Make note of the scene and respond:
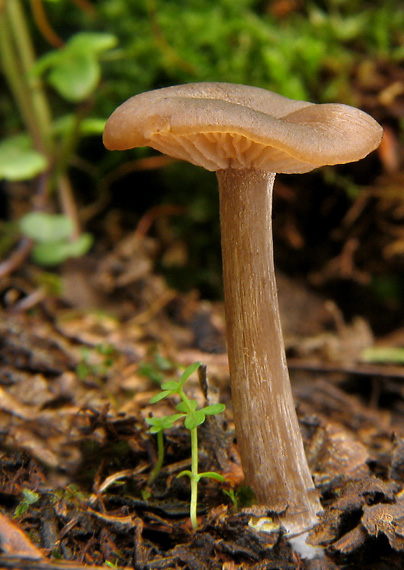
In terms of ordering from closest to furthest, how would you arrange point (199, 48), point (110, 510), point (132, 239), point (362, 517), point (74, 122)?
point (362, 517)
point (110, 510)
point (74, 122)
point (199, 48)
point (132, 239)

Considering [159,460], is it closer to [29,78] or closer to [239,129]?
[239,129]

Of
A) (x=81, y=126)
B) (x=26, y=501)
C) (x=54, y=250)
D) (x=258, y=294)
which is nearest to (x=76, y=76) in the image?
(x=81, y=126)

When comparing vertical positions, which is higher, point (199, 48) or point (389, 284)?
point (199, 48)

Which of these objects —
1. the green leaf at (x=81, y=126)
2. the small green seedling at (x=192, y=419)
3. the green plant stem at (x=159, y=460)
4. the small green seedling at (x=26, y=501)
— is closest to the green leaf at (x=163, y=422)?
the small green seedling at (x=192, y=419)

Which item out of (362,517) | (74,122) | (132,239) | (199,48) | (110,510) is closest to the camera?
(362,517)

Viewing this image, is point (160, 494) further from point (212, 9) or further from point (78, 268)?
point (212, 9)

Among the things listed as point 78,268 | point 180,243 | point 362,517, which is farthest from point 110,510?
point 180,243

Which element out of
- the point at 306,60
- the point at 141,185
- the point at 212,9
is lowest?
the point at 141,185

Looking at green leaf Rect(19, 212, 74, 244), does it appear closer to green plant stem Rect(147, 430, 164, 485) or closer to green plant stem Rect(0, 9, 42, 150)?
green plant stem Rect(0, 9, 42, 150)
